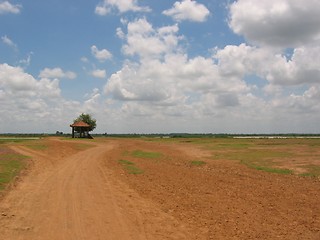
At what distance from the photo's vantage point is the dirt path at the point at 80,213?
10.3 m

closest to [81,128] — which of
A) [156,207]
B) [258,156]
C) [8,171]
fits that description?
[258,156]

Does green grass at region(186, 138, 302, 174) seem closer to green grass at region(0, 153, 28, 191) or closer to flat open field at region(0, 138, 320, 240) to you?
flat open field at region(0, 138, 320, 240)

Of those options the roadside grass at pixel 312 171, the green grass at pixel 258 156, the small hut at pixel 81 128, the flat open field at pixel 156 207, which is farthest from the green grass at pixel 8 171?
the small hut at pixel 81 128

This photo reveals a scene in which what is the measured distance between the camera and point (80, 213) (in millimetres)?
12375

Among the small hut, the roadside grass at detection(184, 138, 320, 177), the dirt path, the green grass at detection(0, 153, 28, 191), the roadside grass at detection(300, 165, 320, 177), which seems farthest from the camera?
the small hut

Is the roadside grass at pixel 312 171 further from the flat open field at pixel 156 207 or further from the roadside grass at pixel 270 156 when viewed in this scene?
the flat open field at pixel 156 207

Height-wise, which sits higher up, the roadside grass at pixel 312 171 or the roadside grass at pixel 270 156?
the roadside grass at pixel 270 156

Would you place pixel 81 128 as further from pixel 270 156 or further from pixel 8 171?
pixel 8 171

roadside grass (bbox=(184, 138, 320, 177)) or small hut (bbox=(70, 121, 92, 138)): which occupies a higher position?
small hut (bbox=(70, 121, 92, 138))

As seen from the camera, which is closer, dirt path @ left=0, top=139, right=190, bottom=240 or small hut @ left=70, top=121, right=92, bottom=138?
dirt path @ left=0, top=139, right=190, bottom=240

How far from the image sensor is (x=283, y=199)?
16000mm

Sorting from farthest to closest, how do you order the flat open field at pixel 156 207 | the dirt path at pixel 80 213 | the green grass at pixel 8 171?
the green grass at pixel 8 171, the flat open field at pixel 156 207, the dirt path at pixel 80 213

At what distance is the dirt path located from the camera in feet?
33.9

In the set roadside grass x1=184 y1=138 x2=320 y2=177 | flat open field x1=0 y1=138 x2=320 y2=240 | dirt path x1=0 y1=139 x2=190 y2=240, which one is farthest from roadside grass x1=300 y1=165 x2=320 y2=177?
dirt path x1=0 y1=139 x2=190 y2=240
